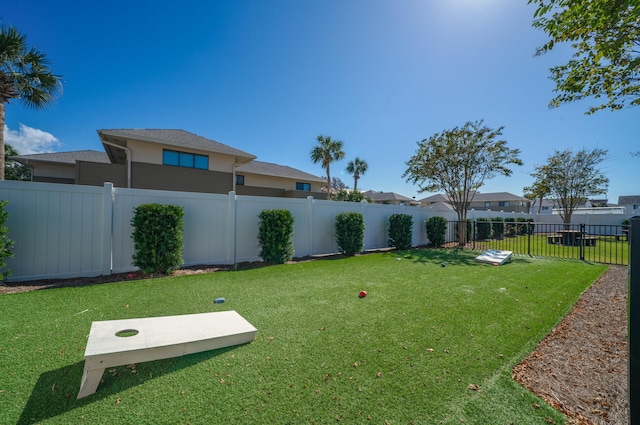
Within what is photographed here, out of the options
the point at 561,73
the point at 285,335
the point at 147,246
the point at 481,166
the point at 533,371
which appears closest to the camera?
the point at 533,371

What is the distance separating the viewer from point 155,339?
8.09ft

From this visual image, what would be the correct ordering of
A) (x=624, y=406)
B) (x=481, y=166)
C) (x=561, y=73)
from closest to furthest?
(x=624, y=406), (x=561, y=73), (x=481, y=166)

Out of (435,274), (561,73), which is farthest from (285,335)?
(561,73)

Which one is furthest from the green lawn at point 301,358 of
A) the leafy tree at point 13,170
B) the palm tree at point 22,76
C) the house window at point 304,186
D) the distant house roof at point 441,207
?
the leafy tree at point 13,170

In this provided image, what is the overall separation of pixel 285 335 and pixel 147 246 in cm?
432

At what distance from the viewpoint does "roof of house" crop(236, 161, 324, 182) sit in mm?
19953

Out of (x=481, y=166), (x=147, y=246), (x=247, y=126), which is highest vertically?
(x=247, y=126)

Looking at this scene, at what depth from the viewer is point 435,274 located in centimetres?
654

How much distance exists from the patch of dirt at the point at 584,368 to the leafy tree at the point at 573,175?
21574 millimetres

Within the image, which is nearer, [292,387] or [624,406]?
[624,406]

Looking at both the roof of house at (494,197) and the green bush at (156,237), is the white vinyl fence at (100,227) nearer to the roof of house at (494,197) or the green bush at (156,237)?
the green bush at (156,237)

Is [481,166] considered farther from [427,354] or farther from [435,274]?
[427,354]

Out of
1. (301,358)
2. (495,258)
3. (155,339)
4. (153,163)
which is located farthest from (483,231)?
(153,163)

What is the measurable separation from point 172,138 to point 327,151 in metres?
18.6
